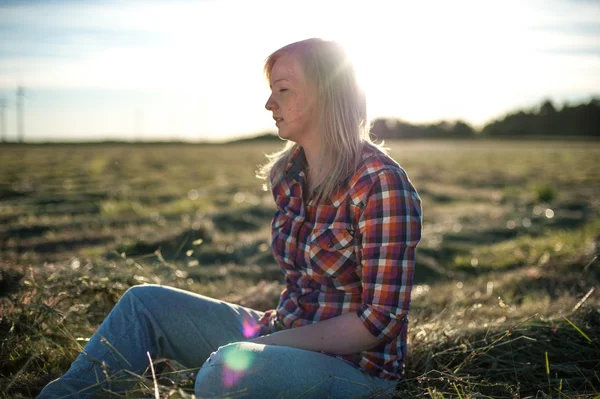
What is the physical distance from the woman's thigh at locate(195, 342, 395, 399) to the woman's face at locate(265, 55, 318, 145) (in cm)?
104

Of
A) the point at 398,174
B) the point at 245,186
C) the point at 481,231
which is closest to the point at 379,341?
the point at 398,174

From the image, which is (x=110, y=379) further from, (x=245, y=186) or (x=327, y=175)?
(x=245, y=186)

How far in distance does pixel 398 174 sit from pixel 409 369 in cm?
125

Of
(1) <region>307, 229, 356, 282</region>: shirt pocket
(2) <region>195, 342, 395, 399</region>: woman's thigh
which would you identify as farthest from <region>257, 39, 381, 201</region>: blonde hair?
(2) <region>195, 342, 395, 399</region>: woman's thigh

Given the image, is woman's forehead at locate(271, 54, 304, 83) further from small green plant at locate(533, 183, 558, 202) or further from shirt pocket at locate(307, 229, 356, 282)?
small green plant at locate(533, 183, 558, 202)

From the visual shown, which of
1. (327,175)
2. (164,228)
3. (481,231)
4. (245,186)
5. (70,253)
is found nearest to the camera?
(327,175)

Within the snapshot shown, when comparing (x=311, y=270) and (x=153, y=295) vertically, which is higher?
(x=311, y=270)

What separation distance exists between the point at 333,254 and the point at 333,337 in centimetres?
37

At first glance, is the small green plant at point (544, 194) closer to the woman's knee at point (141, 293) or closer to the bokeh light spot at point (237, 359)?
the woman's knee at point (141, 293)

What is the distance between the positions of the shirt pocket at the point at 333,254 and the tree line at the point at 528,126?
2918 inches

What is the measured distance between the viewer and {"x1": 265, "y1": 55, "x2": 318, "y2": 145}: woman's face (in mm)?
2426

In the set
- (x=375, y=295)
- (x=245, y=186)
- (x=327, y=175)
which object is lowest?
(x=245, y=186)

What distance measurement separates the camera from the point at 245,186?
1562 cm

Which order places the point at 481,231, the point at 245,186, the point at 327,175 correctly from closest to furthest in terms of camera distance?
the point at 327,175 → the point at 481,231 → the point at 245,186
